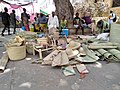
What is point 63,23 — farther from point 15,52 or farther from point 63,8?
point 15,52

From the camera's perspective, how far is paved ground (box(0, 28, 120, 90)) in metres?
3.90

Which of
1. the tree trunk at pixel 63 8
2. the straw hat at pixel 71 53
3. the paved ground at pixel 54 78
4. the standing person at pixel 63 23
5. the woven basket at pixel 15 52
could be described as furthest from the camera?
the tree trunk at pixel 63 8

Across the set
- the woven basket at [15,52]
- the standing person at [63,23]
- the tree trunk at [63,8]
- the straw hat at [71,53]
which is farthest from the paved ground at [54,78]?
the tree trunk at [63,8]

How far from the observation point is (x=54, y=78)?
4359 millimetres

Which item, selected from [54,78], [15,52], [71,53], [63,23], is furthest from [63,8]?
[54,78]

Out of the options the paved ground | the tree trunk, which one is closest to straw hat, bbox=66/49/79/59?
the paved ground

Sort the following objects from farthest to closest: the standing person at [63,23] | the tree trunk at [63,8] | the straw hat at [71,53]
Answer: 1. the tree trunk at [63,8]
2. the standing person at [63,23]
3. the straw hat at [71,53]

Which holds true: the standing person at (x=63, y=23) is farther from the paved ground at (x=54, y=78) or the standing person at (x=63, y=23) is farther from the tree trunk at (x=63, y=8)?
the paved ground at (x=54, y=78)

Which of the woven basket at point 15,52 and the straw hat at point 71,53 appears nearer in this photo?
the straw hat at point 71,53

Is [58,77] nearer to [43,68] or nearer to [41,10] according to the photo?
[43,68]

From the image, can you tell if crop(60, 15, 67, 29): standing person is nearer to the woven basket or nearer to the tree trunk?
the tree trunk

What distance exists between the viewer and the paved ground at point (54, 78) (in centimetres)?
390

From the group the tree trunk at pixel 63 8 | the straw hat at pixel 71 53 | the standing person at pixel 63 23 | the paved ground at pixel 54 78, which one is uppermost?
the tree trunk at pixel 63 8

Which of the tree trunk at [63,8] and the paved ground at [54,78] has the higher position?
the tree trunk at [63,8]
